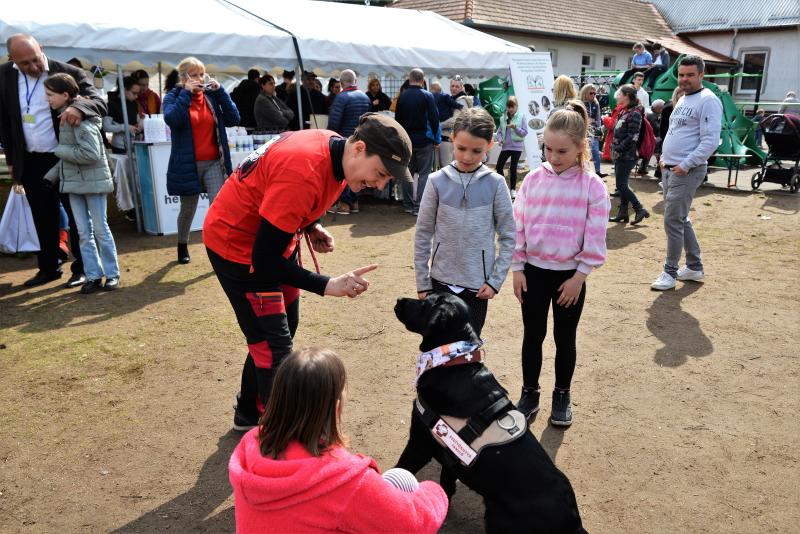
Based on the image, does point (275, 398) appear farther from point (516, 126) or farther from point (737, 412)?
point (516, 126)

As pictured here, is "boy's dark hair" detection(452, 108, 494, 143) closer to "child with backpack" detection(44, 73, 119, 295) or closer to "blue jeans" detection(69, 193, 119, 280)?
"child with backpack" detection(44, 73, 119, 295)

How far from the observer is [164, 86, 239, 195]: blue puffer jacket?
6.29 metres

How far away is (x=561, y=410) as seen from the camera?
11.8 feet

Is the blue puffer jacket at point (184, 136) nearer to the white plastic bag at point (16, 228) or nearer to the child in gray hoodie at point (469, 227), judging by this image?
the white plastic bag at point (16, 228)

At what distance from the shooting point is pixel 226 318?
17.4ft

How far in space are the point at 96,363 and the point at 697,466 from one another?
388 cm

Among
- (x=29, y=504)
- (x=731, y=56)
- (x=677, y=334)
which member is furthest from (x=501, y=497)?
(x=731, y=56)

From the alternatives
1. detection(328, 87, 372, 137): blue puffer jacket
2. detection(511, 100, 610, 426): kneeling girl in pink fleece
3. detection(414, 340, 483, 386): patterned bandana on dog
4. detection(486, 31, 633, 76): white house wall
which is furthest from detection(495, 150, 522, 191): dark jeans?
detection(486, 31, 633, 76): white house wall

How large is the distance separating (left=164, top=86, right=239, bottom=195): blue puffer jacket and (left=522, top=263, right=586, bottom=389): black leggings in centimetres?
420

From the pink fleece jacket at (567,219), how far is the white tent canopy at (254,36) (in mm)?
6290

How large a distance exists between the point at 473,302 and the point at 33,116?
456cm

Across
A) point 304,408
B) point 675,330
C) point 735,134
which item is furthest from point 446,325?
point 735,134

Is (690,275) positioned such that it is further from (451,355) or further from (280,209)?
(280,209)

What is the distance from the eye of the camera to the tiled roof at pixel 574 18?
23.5 meters
